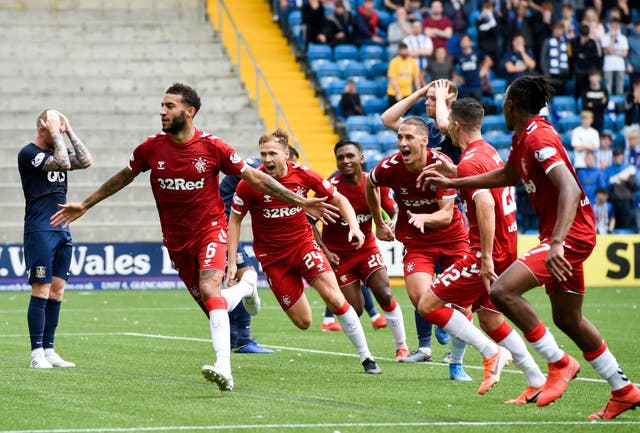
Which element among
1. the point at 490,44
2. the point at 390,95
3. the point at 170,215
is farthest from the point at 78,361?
the point at 490,44

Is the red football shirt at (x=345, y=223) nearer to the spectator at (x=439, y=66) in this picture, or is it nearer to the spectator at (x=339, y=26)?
the spectator at (x=439, y=66)

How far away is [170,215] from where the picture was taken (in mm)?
10867

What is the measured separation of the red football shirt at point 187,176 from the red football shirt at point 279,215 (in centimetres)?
121

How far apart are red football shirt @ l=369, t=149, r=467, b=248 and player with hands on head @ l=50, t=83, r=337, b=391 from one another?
1.38 metres

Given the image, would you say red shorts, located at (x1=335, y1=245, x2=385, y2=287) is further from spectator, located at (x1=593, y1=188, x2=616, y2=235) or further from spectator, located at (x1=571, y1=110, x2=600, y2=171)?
spectator, located at (x1=571, y1=110, x2=600, y2=171)

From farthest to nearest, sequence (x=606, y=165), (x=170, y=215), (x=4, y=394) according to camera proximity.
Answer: (x=606, y=165) < (x=170, y=215) < (x=4, y=394)

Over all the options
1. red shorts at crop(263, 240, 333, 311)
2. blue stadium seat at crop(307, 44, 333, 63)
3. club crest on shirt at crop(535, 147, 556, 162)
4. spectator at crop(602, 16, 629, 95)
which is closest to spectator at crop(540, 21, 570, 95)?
spectator at crop(602, 16, 629, 95)

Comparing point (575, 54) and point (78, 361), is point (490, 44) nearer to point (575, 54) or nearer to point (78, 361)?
point (575, 54)

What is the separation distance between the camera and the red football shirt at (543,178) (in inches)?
341

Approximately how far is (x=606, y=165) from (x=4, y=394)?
20151 mm

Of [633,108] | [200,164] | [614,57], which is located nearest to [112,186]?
[200,164]

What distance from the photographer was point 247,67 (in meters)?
32.0

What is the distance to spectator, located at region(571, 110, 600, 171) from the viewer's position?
27.6 m

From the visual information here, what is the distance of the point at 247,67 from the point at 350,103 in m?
3.99
